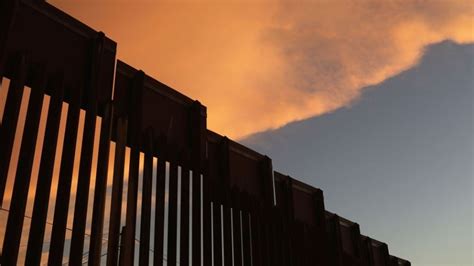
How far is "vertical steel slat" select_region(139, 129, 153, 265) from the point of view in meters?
7.25

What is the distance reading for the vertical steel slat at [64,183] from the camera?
239 inches

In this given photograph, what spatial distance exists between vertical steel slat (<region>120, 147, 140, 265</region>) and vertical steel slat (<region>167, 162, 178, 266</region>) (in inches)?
31.8

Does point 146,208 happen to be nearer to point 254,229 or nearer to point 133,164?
point 133,164

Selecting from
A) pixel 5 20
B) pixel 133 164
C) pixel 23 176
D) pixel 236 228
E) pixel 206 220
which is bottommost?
pixel 23 176

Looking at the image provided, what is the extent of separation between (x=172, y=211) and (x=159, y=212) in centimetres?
35

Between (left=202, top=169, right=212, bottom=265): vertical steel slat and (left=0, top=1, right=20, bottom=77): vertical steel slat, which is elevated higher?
(left=0, top=1, right=20, bottom=77): vertical steel slat

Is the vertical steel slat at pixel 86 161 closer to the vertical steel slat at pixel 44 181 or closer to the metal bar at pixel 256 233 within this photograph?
the vertical steel slat at pixel 44 181

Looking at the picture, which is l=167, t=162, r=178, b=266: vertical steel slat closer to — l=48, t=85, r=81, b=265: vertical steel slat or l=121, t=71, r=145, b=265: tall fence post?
l=121, t=71, r=145, b=265: tall fence post

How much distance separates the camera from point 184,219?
8250 millimetres

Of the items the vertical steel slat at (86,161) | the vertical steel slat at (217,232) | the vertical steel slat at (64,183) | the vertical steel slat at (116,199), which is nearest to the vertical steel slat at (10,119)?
the vertical steel slat at (64,183)

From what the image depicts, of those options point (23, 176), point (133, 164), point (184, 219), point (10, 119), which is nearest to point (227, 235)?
point (184, 219)

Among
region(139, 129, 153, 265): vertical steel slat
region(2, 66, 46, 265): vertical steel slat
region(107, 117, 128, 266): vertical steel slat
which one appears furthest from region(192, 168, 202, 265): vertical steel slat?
region(2, 66, 46, 265): vertical steel slat

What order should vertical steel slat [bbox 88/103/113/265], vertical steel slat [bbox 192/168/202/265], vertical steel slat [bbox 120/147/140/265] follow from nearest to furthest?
vertical steel slat [bbox 88/103/113/265] < vertical steel slat [bbox 120/147/140/265] < vertical steel slat [bbox 192/168/202/265]

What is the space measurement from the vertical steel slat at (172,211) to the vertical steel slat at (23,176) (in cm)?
251
